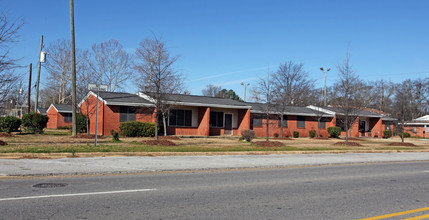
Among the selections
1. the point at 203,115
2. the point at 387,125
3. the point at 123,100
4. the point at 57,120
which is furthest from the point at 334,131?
the point at 57,120

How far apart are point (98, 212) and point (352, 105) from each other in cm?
2552

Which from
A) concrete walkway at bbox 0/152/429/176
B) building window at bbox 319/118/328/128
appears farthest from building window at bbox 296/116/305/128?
concrete walkway at bbox 0/152/429/176

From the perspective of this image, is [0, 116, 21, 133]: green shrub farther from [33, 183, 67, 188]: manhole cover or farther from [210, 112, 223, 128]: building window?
[33, 183, 67, 188]: manhole cover

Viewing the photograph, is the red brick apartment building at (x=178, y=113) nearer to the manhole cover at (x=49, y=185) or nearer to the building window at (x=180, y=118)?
the building window at (x=180, y=118)

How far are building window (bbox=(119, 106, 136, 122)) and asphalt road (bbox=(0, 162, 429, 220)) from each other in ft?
61.8

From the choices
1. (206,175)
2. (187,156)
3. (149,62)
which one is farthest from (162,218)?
(149,62)

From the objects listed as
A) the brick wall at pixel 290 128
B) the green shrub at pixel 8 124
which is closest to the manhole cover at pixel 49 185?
the green shrub at pixel 8 124

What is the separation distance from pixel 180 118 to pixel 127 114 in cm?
494

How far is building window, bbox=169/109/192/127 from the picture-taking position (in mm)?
31766

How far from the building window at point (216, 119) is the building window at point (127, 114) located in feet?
25.2

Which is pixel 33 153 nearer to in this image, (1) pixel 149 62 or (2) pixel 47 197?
(2) pixel 47 197

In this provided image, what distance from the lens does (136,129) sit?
26969mm

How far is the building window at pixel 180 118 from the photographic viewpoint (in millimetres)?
31766

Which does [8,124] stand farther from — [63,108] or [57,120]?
[57,120]
